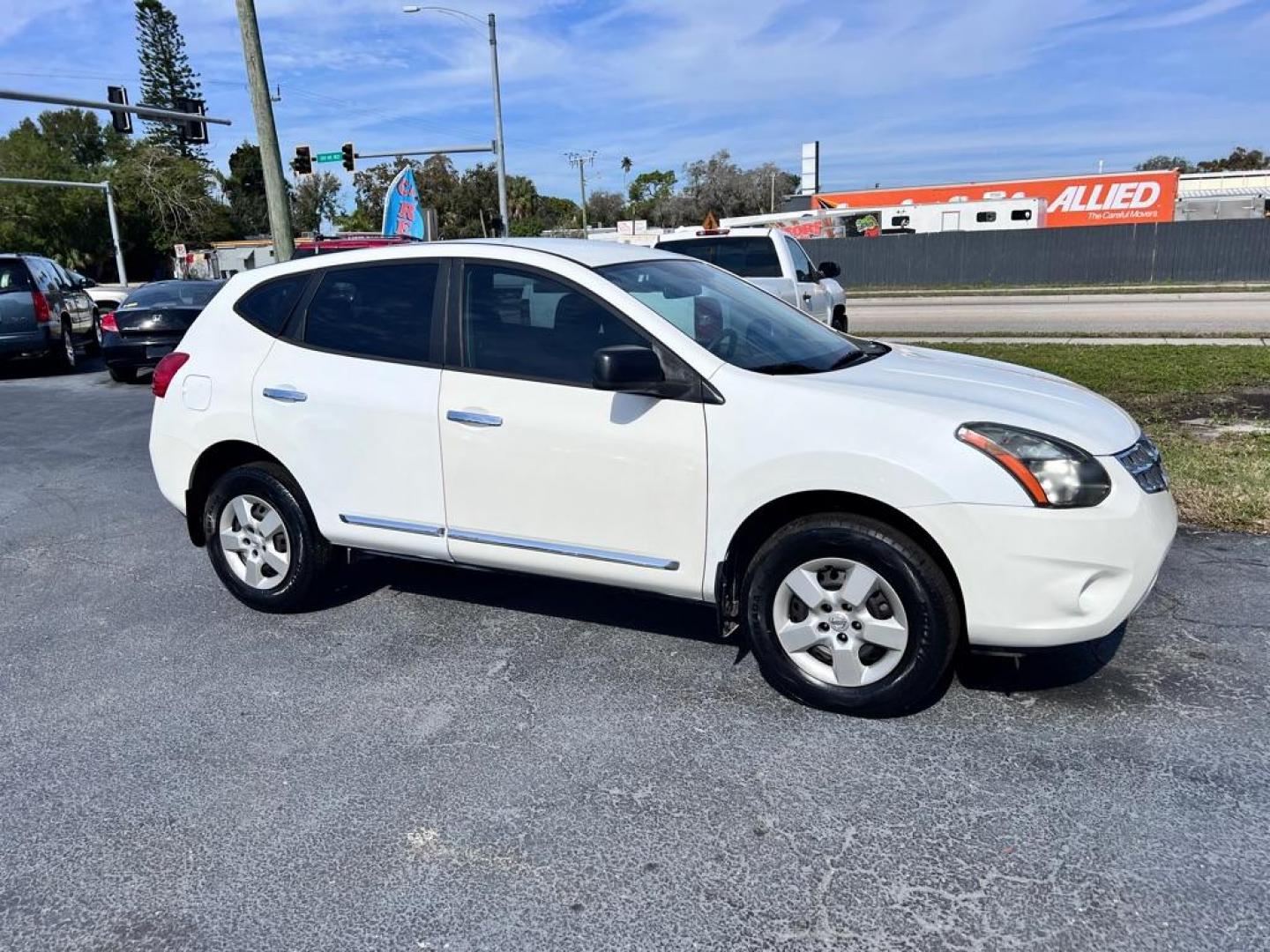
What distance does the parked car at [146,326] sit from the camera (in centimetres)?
1338

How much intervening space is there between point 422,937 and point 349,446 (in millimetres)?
2398

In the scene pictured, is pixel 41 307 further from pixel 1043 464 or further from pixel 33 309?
pixel 1043 464

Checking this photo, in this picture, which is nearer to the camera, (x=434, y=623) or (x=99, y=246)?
(x=434, y=623)

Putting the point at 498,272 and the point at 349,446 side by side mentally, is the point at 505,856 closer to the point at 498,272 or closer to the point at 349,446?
the point at 349,446

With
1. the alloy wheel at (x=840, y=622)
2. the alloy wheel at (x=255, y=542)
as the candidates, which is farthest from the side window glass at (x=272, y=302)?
the alloy wheel at (x=840, y=622)

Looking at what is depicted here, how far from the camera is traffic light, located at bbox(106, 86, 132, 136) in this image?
26.0 metres

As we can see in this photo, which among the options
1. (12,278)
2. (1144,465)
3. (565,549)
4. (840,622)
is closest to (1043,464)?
(1144,465)

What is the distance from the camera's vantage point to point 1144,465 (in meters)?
3.59

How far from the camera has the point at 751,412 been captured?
3648mm

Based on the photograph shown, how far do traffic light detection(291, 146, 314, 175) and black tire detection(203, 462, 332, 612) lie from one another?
79.3 ft

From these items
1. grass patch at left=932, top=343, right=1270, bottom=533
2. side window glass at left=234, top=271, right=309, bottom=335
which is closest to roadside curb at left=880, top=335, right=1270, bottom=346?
grass patch at left=932, top=343, right=1270, bottom=533

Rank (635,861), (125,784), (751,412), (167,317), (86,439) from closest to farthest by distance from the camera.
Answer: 1. (635,861)
2. (125,784)
3. (751,412)
4. (86,439)
5. (167,317)

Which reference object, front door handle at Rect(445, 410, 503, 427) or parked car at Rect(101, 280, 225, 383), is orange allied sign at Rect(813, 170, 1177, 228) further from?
front door handle at Rect(445, 410, 503, 427)

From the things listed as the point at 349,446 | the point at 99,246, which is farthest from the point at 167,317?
the point at 99,246
